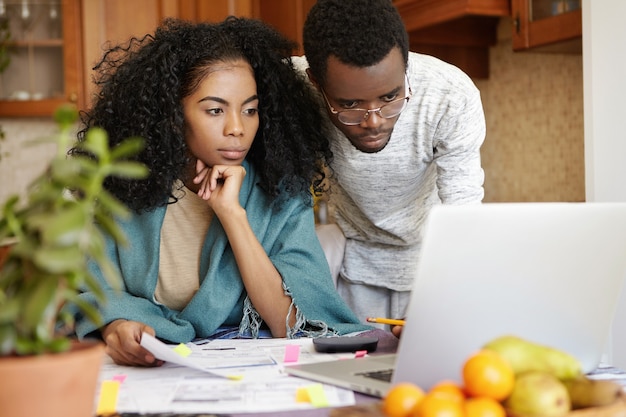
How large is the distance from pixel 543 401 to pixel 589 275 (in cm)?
25

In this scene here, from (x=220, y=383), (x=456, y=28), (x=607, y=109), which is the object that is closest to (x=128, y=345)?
(x=220, y=383)

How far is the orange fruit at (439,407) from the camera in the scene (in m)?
0.74

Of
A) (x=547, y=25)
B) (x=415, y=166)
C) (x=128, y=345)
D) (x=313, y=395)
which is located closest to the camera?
(x=313, y=395)

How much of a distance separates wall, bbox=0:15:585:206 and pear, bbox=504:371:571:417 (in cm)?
195

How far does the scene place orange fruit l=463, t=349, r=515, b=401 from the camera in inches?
30.5

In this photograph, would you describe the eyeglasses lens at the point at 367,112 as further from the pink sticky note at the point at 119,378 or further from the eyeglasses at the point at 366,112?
the pink sticky note at the point at 119,378

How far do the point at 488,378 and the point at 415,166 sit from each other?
3.62 feet

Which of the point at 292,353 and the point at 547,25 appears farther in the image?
the point at 547,25

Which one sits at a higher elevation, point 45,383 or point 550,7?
point 550,7

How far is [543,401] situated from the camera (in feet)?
2.48

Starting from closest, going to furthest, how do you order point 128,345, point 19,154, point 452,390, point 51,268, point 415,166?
point 51,268 < point 452,390 < point 128,345 < point 415,166 < point 19,154

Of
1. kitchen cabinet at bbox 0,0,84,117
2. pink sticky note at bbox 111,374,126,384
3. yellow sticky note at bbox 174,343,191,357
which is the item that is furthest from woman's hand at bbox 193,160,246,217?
kitchen cabinet at bbox 0,0,84,117

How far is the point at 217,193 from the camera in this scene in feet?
5.08

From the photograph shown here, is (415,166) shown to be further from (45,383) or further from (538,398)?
(45,383)
